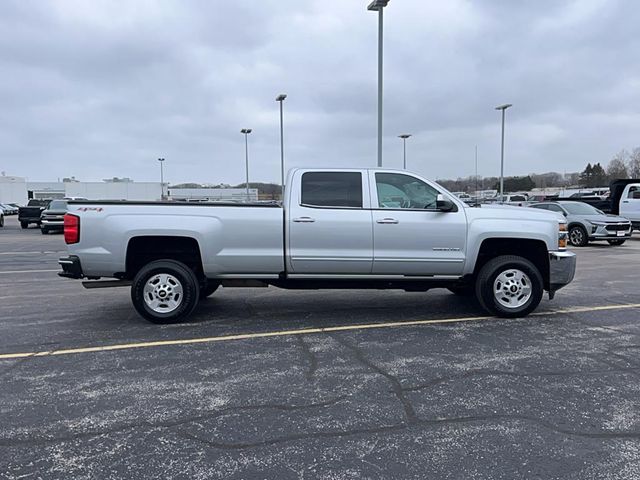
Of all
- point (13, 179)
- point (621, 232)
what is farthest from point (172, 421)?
point (13, 179)

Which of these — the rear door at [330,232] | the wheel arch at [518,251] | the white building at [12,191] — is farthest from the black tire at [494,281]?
the white building at [12,191]

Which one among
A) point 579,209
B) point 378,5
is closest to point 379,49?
point 378,5

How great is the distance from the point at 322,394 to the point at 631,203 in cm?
2040

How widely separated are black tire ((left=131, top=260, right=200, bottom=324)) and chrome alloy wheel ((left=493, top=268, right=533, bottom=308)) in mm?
3927

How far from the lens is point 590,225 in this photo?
57.4 ft

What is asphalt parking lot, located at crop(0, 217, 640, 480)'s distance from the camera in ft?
10.3

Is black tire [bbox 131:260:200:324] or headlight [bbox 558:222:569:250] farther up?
headlight [bbox 558:222:569:250]

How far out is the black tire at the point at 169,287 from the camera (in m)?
6.22

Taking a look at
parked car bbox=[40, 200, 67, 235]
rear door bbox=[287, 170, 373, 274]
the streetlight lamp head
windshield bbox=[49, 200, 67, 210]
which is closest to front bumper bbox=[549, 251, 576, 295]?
rear door bbox=[287, 170, 373, 274]

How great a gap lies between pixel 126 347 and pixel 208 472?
111 inches

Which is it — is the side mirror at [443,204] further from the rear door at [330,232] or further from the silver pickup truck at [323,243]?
the rear door at [330,232]

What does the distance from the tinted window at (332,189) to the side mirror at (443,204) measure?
3.24 feet

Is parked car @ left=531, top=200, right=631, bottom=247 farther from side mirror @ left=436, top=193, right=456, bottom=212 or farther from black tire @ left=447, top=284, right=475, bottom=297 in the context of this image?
side mirror @ left=436, top=193, right=456, bottom=212

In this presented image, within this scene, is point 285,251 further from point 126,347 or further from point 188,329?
point 126,347
